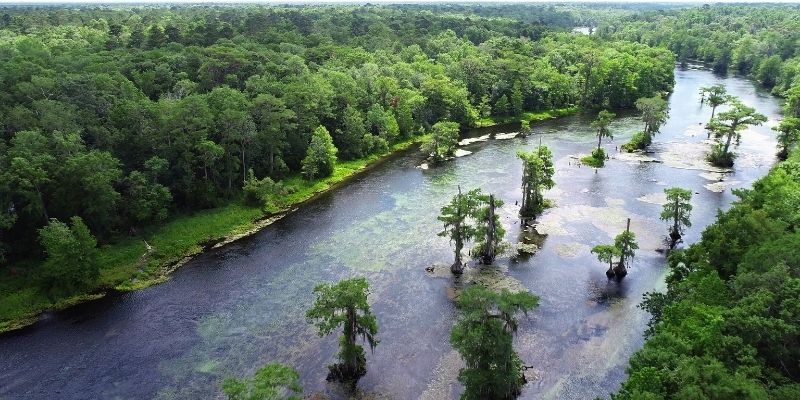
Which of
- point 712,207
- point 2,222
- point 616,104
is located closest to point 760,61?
point 616,104

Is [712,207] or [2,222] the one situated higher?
[2,222]

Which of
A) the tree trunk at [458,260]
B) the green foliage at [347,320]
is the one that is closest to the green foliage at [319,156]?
the tree trunk at [458,260]

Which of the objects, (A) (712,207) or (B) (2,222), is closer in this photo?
(B) (2,222)

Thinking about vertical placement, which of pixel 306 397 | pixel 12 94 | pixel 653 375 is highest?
pixel 12 94

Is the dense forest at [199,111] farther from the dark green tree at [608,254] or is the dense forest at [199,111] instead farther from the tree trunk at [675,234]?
the tree trunk at [675,234]

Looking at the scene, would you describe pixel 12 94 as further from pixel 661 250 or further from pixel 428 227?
pixel 661 250

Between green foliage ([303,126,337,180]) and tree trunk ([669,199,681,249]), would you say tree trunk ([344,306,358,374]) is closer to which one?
tree trunk ([669,199,681,249])
